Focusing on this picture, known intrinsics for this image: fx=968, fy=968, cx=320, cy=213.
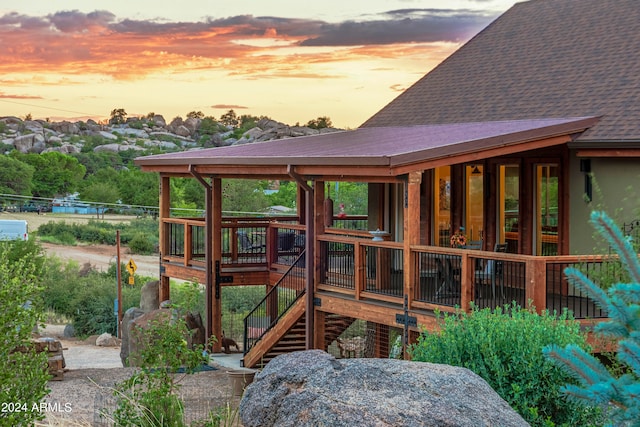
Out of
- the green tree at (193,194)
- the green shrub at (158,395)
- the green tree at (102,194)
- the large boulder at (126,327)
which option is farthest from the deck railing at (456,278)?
the green tree at (102,194)

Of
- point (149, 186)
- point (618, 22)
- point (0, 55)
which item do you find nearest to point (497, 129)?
point (618, 22)

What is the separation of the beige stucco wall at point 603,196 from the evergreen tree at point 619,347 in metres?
8.41

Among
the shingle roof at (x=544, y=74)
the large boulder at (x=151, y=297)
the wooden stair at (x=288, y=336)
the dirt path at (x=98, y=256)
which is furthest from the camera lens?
the dirt path at (x=98, y=256)

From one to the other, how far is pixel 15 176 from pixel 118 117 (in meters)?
48.6

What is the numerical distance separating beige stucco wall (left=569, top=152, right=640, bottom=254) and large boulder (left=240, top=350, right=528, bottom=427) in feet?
25.1

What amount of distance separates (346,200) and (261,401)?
5514cm

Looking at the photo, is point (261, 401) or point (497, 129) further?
point (497, 129)

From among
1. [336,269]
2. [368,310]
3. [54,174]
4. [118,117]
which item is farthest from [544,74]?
[118,117]

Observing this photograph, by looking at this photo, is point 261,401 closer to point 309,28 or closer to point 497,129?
point 497,129

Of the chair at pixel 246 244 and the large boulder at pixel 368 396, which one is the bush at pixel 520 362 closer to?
the large boulder at pixel 368 396

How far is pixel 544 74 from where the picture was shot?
63.7 feet

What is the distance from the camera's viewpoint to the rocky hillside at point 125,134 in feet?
416

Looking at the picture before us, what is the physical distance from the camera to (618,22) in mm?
19453

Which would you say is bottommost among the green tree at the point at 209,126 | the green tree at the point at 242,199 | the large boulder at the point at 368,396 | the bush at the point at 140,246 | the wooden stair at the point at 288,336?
the bush at the point at 140,246
